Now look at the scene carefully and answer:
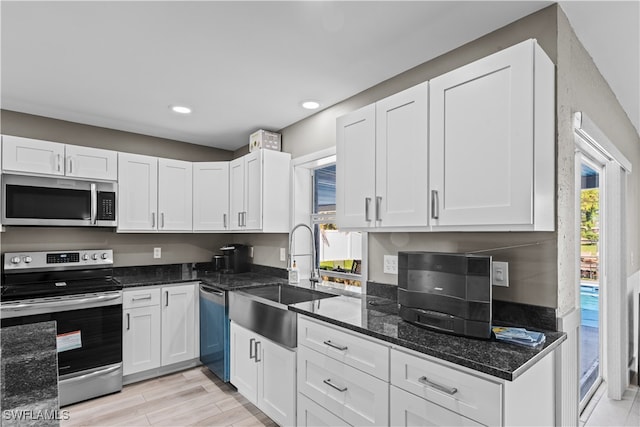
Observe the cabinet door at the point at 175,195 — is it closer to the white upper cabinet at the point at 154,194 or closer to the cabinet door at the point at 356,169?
the white upper cabinet at the point at 154,194

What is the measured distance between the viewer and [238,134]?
12.3 ft

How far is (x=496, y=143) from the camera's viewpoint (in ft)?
4.93

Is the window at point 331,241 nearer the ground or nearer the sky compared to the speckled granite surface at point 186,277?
nearer the sky

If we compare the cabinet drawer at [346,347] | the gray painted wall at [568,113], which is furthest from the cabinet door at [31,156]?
the gray painted wall at [568,113]

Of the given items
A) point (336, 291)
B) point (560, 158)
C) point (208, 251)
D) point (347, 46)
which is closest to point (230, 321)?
point (336, 291)

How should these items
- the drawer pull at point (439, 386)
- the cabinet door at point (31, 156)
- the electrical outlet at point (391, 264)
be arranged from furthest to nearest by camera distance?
1. the cabinet door at point (31, 156)
2. the electrical outlet at point (391, 264)
3. the drawer pull at point (439, 386)

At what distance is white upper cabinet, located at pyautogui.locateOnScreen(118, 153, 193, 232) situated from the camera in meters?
3.32

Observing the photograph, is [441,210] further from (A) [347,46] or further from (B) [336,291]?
(B) [336,291]

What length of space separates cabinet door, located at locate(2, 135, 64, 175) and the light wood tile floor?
1912mm

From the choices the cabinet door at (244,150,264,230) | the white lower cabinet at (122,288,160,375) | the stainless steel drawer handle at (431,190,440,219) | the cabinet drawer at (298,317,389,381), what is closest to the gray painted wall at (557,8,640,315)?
the stainless steel drawer handle at (431,190,440,219)

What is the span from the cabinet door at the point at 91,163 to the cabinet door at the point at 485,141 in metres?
2.90

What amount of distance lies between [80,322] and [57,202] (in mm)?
1032

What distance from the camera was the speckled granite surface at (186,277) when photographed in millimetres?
3178

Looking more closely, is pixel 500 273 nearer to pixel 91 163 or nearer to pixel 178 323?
pixel 178 323
